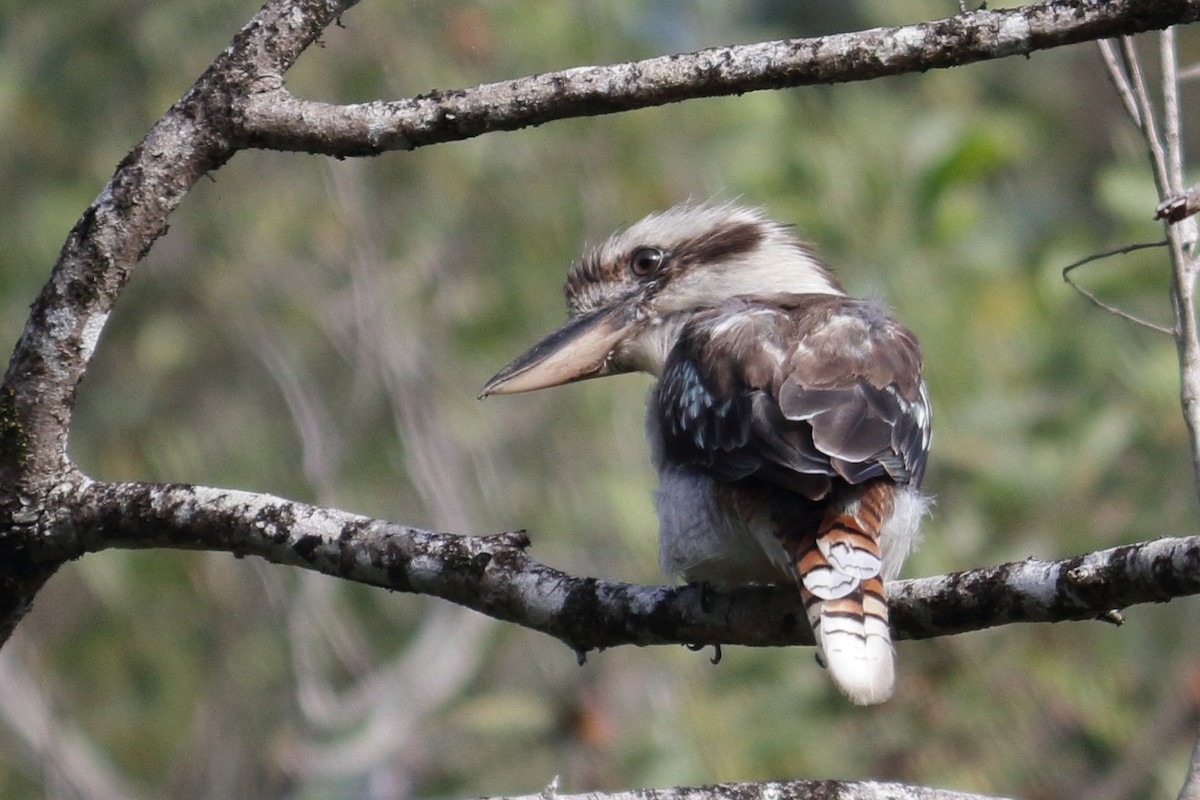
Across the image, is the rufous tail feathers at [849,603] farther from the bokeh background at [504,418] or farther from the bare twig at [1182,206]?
the bokeh background at [504,418]

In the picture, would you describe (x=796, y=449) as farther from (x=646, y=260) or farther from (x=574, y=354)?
(x=646, y=260)

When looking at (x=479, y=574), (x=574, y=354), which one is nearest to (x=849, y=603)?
(x=479, y=574)

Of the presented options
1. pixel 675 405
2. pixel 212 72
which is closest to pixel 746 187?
pixel 675 405

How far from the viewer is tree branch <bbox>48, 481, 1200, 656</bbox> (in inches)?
106

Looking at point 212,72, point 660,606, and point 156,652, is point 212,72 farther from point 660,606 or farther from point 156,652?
point 156,652

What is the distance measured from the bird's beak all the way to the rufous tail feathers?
47.4 inches

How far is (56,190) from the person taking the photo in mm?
8492

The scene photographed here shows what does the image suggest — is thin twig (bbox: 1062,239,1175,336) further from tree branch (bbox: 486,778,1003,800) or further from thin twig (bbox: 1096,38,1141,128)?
tree branch (bbox: 486,778,1003,800)

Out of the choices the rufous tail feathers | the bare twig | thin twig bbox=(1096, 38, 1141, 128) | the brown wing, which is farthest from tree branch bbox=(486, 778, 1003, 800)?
thin twig bbox=(1096, 38, 1141, 128)

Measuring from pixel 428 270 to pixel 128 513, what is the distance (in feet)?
18.3

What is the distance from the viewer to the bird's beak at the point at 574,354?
4043 mm

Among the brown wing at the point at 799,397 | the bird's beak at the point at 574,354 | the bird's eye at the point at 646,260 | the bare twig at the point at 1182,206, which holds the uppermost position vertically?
the bird's eye at the point at 646,260

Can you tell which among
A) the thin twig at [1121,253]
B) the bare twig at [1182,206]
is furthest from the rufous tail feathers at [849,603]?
the bare twig at [1182,206]

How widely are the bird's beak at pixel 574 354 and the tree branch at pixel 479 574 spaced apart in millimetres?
1163
